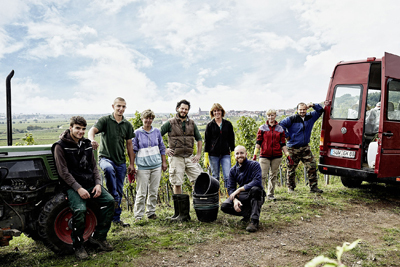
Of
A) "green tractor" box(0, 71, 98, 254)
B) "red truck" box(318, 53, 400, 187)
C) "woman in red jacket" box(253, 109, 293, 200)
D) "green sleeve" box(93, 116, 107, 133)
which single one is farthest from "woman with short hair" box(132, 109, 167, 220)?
"red truck" box(318, 53, 400, 187)

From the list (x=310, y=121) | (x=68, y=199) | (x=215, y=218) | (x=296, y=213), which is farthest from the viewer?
(x=310, y=121)

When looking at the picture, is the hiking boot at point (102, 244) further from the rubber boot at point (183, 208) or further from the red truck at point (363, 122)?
the red truck at point (363, 122)

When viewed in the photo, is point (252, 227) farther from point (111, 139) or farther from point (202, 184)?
point (111, 139)

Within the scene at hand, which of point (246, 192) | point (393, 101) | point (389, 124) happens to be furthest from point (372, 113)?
point (246, 192)

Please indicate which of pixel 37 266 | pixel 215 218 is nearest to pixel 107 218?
pixel 37 266

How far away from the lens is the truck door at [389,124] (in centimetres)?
563

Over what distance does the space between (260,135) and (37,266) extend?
4.43m

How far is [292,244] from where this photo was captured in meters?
4.11

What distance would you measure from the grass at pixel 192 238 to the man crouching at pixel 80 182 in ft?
0.76

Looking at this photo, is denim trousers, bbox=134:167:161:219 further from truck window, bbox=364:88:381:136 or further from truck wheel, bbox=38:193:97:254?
truck window, bbox=364:88:381:136

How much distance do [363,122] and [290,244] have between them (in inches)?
130

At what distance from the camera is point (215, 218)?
16.7ft

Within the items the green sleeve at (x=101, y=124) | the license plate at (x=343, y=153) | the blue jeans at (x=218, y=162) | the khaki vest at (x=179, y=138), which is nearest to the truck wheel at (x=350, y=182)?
the license plate at (x=343, y=153)

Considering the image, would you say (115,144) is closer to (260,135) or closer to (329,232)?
(260,135)
